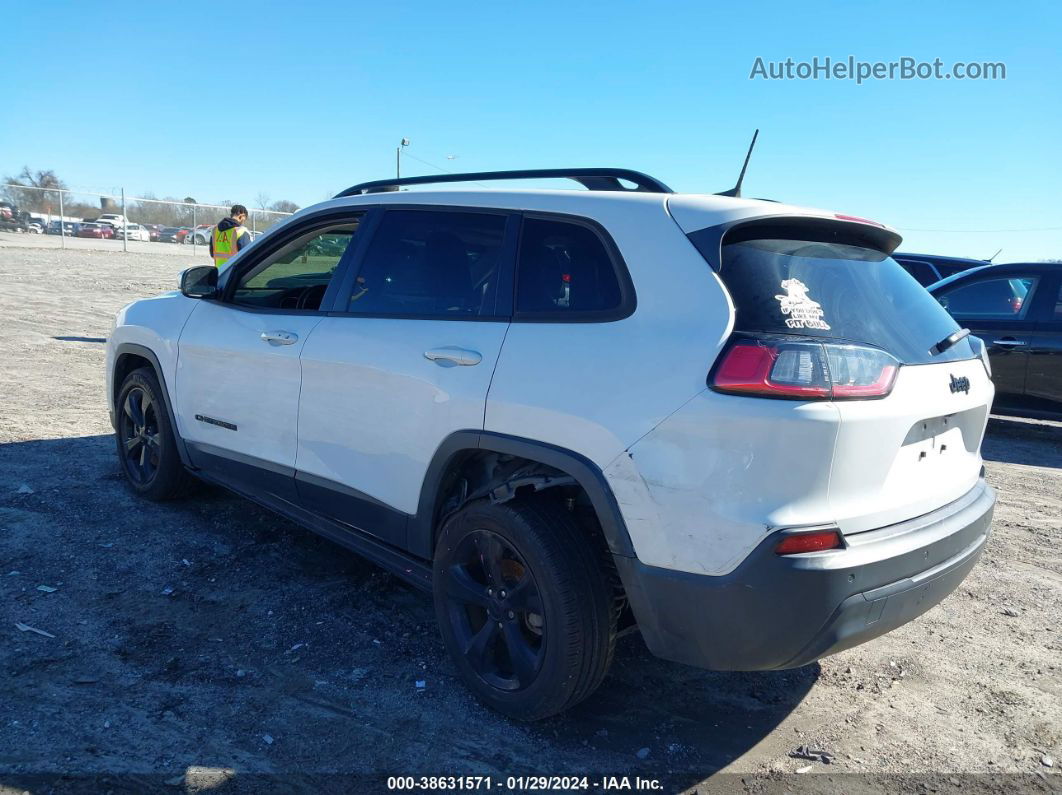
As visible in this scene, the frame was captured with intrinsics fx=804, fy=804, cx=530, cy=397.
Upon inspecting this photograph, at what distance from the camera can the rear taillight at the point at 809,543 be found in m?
2.31

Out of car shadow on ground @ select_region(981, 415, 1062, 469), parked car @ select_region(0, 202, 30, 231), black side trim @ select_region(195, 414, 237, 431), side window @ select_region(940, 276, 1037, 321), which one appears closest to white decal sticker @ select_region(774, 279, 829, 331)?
black side trim @ select_region(195, 414, 237, 431)

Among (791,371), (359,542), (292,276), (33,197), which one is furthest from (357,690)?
(33,197)

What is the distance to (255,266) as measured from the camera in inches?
175

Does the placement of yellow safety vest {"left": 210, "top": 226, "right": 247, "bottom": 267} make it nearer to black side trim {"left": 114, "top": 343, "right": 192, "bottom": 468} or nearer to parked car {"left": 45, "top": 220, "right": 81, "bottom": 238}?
black side trim {"left": 114, "top": 343, "right": 192, "bottom": 468}

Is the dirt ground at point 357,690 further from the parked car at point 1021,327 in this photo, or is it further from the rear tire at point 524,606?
the parked car at point 1021,327

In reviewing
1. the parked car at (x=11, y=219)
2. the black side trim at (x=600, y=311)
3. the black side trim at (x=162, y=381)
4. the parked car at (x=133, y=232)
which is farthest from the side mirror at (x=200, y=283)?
the parked car at (x=11, y=219)

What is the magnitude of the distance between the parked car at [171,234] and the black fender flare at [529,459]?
124ft

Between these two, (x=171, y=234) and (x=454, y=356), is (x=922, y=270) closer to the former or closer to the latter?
(x=454, y=356)

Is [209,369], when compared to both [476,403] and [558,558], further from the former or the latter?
[558,558]

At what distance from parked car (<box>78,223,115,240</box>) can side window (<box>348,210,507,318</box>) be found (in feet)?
114

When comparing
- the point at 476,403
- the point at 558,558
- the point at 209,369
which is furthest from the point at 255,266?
the point at 558,558

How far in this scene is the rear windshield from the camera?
2502mm

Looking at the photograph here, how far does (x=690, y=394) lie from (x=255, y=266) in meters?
2.95

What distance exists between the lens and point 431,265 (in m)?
3.50
